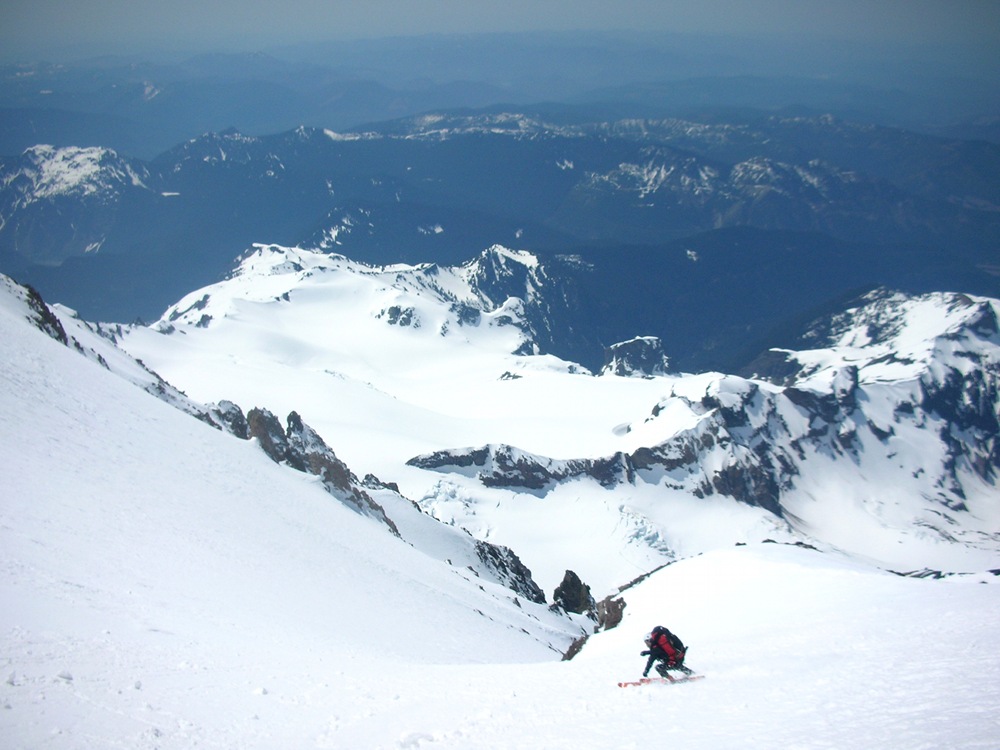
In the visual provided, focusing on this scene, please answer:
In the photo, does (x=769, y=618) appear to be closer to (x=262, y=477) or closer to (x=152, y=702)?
(x=152, y=702)

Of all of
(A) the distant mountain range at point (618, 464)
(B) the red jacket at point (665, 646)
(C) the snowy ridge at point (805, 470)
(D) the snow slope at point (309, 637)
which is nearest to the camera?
(D) the snow slope at point (309, 637)

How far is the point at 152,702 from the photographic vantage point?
11.8m

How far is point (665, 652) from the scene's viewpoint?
54.2 feet

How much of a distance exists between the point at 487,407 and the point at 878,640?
6702 inches

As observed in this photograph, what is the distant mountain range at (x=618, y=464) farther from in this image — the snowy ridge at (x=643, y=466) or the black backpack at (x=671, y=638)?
the black backpack at (x=671, y=638)

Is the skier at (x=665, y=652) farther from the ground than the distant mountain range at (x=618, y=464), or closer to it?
farther from the ground

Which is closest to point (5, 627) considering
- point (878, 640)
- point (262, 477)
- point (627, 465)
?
point (878, 640)

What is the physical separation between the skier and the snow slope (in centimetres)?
112

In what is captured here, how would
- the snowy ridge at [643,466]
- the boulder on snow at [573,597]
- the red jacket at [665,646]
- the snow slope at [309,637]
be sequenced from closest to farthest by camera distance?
the snow slope at [309,637], the red jacket at [665,646], the boulder on snow at [573,597], the snowy ridge at [643,466]

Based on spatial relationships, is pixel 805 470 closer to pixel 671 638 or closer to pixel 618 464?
pixel 618 464

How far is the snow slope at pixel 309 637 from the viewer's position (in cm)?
1148

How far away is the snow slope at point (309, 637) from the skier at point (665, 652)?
3.66 feet

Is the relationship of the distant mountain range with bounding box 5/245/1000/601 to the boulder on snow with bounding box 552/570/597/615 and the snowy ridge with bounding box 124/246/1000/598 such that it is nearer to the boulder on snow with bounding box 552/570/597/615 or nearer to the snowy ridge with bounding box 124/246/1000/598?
the snowy ridge with bounding box 124/246/1000/598

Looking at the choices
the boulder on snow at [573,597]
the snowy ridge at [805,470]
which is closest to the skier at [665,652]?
the boulder on snow at [573,597]
